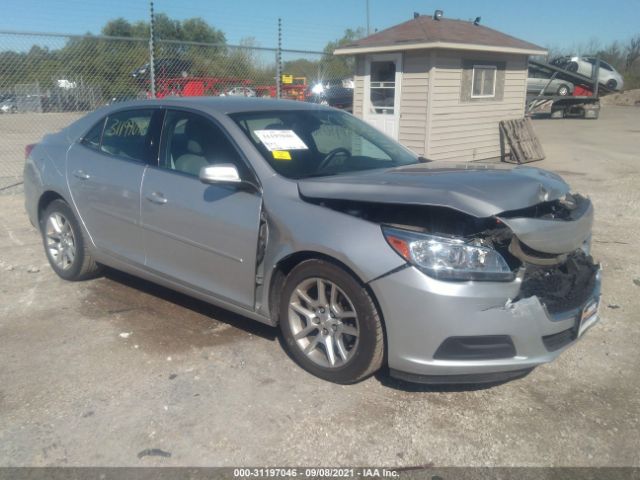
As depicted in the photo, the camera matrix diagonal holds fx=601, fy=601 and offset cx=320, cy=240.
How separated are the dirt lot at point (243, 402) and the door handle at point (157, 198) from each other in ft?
3.07

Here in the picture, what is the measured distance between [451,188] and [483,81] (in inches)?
466

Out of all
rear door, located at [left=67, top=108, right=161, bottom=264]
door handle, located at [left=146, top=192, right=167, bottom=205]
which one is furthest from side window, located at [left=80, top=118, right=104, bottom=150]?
door handle, located at [left=146, top=192, right=167, bottom=205]

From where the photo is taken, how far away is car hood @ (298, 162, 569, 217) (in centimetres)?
313

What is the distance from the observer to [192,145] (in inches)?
167

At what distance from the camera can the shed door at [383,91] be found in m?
13.0

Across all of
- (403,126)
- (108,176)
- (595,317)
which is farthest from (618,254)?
(403,126)

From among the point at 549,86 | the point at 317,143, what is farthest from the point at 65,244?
the point at 549,86

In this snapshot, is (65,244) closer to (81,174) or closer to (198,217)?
(81,174)

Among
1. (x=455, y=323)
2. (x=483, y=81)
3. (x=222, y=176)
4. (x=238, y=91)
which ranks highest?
(x=483, y=81)

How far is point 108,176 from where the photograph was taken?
459 cm

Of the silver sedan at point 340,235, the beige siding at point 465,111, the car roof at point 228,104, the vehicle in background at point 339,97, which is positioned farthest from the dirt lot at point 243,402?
the vehicle in background at point 339,97

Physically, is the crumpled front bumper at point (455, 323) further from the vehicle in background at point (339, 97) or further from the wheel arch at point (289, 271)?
the vehicle in background at point (339, 97)

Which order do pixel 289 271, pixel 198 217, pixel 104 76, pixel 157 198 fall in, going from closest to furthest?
pixel 289 271 < pixel 198 217 < pixel 157 198 < pixel 104 76

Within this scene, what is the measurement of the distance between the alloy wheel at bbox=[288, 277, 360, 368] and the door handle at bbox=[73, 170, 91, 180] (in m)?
2.21
